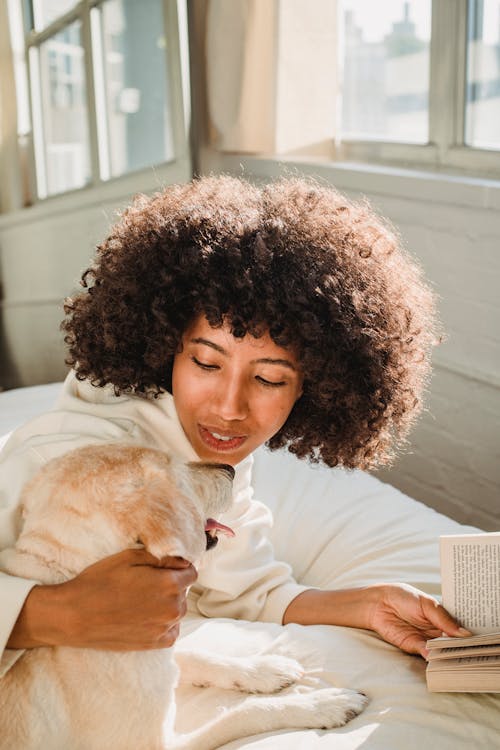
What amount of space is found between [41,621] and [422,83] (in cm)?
232

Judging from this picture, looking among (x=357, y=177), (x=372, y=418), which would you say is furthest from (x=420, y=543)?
(x=357, y=177)

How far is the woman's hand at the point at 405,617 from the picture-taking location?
5.08ft

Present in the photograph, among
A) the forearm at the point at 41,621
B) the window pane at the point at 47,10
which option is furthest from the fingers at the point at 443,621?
the window pane at the point at 47,10

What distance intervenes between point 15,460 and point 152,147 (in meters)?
2.99

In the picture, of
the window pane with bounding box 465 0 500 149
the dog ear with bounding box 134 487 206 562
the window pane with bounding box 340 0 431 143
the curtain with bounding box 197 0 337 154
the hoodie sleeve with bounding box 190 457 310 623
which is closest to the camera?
the dog ear with bounding box 134 487 206 562

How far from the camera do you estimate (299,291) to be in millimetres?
1662

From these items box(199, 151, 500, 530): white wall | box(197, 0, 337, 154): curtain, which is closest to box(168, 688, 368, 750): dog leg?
box(199, 151, 500, 530): white wall

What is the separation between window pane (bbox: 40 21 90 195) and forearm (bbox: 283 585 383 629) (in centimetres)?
341

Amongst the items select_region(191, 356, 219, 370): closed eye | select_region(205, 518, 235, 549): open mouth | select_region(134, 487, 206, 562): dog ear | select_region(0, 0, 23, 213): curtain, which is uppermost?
select_region(0, 0, 23, 213): curtain

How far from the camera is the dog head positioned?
121 cm

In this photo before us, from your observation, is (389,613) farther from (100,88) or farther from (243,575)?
(100,88)

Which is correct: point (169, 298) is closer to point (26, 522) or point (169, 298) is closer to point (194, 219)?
point (194, 219)

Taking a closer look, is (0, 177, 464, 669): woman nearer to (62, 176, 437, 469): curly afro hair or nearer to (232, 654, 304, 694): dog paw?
(62, 176, 437, 469): curly afro hair

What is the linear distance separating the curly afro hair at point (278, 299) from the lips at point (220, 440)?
190 mm
